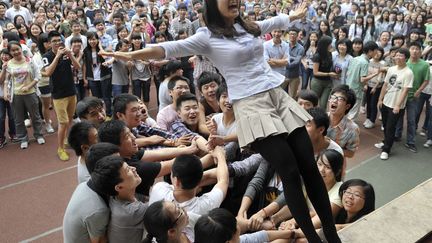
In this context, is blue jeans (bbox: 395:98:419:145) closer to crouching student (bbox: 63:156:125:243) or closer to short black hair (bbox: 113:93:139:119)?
short black hair (bbox: 113:93:139:119)

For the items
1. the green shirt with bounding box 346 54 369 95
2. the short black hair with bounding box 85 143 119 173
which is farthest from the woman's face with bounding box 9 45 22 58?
the green shirt with bounding box 346 54 369 95

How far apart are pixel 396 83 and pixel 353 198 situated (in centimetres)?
335

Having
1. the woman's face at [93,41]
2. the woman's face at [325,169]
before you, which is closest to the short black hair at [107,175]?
the woman's face at [325,169]

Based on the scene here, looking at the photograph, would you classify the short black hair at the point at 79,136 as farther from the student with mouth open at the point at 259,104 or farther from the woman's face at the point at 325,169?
the woman's face at the point at 325,169

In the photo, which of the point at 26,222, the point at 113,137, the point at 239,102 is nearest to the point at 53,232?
the point at 26,222

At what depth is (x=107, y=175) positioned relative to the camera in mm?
2006

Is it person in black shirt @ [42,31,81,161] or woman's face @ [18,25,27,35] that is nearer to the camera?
person in black shirt @ [42,31,81,161]

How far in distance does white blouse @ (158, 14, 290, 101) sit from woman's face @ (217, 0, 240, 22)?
0.09 meters

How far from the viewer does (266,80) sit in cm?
200

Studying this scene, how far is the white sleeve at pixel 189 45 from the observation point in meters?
1.97

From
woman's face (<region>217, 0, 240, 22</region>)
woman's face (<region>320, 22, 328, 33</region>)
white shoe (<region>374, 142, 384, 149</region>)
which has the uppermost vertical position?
woman's face (<region>217, 0, 240, 22</region>)

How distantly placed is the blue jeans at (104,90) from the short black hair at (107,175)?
15.2ft

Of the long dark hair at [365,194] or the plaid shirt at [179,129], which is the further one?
the plaid shirt at [179,129]

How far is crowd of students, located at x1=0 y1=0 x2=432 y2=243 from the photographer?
2047mm
